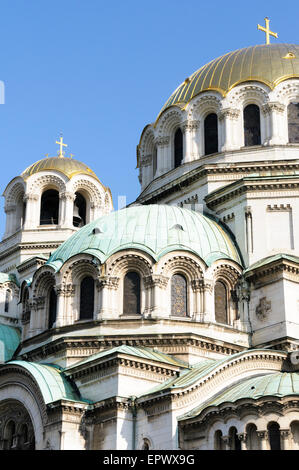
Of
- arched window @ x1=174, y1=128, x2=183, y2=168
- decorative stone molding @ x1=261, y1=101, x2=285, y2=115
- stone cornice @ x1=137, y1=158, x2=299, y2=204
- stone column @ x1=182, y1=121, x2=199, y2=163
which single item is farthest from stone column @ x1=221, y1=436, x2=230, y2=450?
arched window @ x1=174, y1=128, x2=183, y2=168

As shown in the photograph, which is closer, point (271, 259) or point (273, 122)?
point (271, 259)

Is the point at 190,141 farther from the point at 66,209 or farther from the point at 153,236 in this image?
the point at 66,209

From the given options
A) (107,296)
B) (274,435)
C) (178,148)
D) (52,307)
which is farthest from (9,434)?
(178,148)

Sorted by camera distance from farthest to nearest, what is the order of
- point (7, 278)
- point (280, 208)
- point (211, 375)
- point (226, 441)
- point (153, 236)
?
point (7, 278)
point (280, 208)
point (153, 236)
point (211, 375)
point (226, 441)

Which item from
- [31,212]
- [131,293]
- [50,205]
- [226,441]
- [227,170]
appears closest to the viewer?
[226,441]

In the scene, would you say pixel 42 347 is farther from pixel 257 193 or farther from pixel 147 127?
pixel 147 127

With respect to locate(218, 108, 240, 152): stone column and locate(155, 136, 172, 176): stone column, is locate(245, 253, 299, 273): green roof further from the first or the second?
locate(155, 136, 172, 176): stone column

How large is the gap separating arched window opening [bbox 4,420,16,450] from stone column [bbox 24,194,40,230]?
519 inches

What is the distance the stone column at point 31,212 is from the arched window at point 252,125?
10.7m

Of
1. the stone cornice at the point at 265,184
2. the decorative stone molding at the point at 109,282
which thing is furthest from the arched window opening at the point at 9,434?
the stone cornice at the point at 265,184

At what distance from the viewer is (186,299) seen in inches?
1036

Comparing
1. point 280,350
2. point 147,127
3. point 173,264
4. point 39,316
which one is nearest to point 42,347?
point 39,316

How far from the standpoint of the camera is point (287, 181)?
28.4m

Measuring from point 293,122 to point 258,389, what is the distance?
13.5 metres
